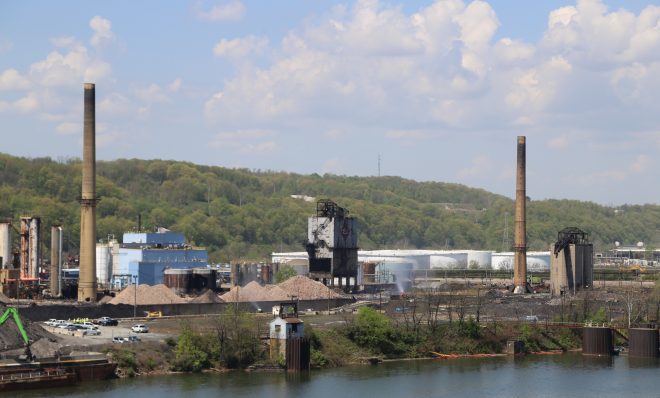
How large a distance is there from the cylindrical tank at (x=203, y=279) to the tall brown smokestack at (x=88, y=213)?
18.4m

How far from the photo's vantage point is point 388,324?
6266 cm

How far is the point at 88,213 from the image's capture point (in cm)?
7612

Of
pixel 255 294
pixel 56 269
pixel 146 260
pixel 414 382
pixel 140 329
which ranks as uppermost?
pixel 146 260

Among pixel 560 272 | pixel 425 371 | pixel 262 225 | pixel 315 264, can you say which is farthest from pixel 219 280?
pixel 262 225

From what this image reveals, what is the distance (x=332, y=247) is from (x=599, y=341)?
39680mm

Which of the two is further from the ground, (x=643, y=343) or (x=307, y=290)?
(x=307, y=290)

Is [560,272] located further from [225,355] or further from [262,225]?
[262,225]

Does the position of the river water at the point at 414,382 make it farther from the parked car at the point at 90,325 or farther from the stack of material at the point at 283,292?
the stack of material at the point at 283,292

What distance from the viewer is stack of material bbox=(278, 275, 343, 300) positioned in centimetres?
8900

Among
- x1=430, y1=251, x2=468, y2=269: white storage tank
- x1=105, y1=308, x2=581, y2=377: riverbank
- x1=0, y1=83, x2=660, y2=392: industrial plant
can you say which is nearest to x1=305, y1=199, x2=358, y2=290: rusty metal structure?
x1=0, y1=83, x2=660, y2=392: industrial plant

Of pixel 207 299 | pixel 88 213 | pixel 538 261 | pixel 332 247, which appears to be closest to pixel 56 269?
pixel 88 213

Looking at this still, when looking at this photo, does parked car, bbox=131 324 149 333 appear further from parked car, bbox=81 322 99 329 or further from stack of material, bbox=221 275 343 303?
stack of material, bbox=221 275 343 303

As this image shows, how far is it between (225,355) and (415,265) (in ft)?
290

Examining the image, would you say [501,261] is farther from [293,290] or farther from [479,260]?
[293,290]
